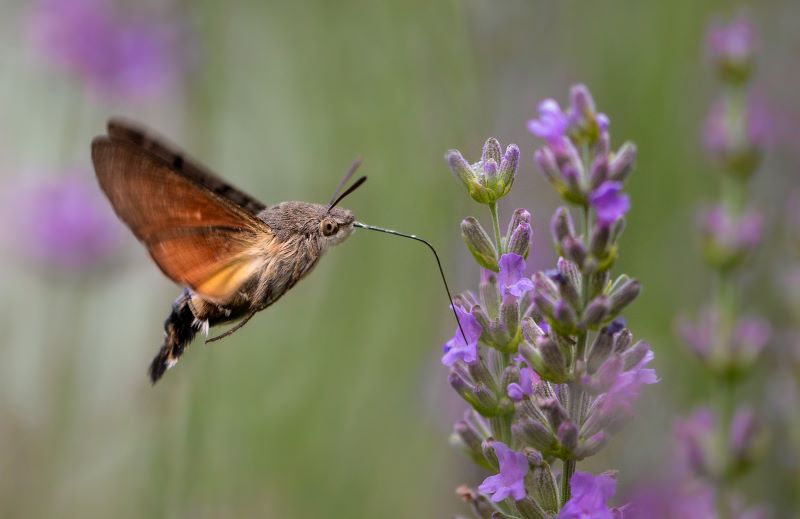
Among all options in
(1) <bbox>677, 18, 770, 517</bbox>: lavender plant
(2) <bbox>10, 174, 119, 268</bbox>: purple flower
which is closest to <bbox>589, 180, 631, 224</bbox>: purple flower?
(1) <bbox>677, 18, 770, 517</bbox>: lavender plant

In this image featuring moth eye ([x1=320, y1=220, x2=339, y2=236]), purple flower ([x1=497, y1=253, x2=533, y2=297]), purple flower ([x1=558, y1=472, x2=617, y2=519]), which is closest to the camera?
purple flower ([x1=558, y1=472, x2=617, y2=519])

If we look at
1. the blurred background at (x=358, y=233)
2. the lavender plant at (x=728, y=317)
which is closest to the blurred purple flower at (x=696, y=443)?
the lavender plant at (x=728, y=317)

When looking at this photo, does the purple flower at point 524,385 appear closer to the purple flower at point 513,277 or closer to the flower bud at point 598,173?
the purple flower at point 513,277

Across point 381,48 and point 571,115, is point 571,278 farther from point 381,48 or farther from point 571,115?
point 381,48

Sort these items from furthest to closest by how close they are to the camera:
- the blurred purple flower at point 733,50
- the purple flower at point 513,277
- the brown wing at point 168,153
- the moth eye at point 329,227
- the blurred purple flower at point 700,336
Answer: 1. the blurred purple flower at point 733,50
2. the blurred purple flower at point 700,336
3. the moth eye at point 329,227
4. the brown wing at point 168,153
5. the purple flower at point 513,277

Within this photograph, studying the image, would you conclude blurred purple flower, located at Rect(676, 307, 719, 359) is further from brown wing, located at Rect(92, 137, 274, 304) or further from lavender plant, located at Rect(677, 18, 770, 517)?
brown wing, located at Rect(92, 137, 274, 304)

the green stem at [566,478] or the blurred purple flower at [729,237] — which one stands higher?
the blurred purple flower at [729,237]

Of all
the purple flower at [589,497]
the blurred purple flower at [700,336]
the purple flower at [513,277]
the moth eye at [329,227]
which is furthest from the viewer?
the blurred purple flower at [700,336]
